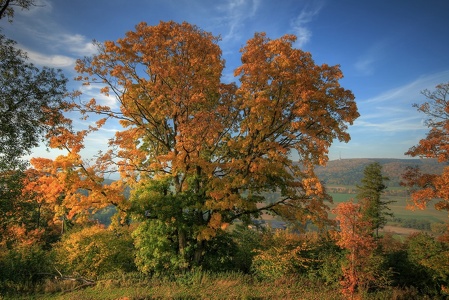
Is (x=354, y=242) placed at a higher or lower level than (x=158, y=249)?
higher

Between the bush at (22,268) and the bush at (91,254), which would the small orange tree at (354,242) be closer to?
the bush at (91,254)

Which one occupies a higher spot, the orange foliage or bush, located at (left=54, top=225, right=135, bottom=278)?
the orange foliage

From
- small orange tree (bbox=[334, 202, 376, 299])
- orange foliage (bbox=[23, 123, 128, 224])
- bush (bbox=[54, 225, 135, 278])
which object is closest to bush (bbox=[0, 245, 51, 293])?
bush (bbox=[54, 225, 135, 278])

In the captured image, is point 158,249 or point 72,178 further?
point 158,249

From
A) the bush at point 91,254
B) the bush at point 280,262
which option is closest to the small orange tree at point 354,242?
the bush at point 280,262

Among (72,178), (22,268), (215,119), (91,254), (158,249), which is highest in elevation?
(215,119)

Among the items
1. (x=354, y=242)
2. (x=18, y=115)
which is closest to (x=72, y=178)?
(x=18, y=115)

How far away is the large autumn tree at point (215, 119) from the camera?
12.2 meters

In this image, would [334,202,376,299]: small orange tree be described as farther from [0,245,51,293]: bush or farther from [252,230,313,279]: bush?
[0,245,51,293]: bush

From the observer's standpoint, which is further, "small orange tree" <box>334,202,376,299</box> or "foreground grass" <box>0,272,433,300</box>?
"foreground grass" <box>0,272,433,300</box>

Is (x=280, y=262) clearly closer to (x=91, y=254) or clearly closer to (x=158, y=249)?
(x=158, y=249)

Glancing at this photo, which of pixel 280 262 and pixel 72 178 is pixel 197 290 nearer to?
pixel 280 262

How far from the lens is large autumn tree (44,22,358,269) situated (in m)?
12.2

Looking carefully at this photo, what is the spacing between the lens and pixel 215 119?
12641 mm
